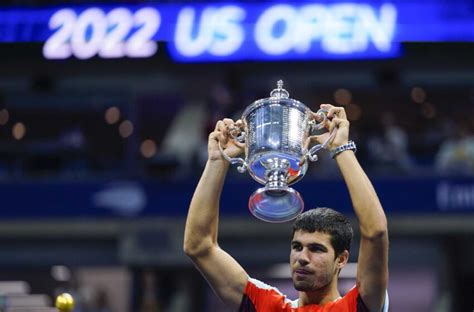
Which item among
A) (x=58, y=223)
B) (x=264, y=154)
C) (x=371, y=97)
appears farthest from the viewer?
(x=371, y=97)

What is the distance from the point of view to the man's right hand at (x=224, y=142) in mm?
3941

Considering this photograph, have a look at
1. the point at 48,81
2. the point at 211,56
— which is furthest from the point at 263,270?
the point at 48,81

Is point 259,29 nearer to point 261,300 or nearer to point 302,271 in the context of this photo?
point 261,300

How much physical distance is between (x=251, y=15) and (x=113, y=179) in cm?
338

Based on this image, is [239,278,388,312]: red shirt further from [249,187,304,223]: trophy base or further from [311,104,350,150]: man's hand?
[311,104,350,150]: man's hand

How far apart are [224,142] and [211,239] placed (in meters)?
0.37

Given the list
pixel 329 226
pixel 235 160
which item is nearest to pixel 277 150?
pixel 235 160

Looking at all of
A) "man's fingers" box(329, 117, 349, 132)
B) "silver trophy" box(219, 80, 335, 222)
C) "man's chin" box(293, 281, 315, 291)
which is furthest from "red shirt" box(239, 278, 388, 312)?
"man's fingers" box(329, 117, 349, 132)

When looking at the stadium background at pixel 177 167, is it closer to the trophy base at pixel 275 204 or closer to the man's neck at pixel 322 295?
the man's neck at pixel 322 295

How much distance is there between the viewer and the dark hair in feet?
12.4

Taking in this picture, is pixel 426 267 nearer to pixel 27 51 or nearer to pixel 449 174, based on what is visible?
pixel 449 174

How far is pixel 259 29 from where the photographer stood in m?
15.4

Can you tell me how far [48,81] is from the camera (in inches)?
671

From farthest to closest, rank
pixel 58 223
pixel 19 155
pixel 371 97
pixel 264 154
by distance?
pixel 371 97 → pixel 19 155 → pixel 58 223 → pixel 264 154
